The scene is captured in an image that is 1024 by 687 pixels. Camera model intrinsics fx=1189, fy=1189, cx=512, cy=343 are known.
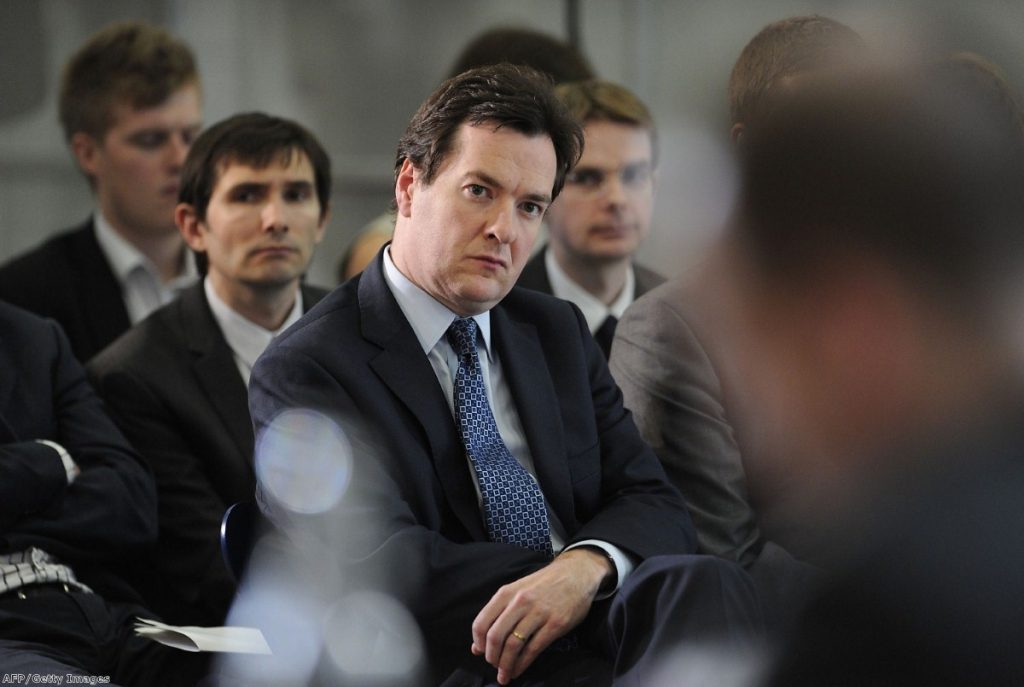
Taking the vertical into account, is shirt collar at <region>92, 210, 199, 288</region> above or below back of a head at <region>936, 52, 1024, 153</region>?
below

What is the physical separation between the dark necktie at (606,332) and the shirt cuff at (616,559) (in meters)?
0.61

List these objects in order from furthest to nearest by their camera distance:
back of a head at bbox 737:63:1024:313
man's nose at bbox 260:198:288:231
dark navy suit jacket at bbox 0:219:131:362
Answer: dark navy suit jacket at bbox 0:219:131:362 < man's nose at bbox 260:198:288:231 < back of a head at bbox 737:63:1024:313

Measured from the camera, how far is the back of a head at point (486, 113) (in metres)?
1.62

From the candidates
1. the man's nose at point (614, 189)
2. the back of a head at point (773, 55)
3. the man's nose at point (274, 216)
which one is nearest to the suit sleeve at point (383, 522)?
the back of a head at point (773, 55)

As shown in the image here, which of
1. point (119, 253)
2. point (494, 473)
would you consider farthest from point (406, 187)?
point (119, 253)

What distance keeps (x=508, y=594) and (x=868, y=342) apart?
863mm

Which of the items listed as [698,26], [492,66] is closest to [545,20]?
[698,26]

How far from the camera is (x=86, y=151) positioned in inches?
120

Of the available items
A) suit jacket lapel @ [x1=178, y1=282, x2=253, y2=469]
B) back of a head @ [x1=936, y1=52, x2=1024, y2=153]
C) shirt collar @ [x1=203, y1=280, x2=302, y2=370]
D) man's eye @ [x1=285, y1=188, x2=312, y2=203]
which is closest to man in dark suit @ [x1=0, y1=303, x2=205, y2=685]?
suit jacket lapel @ [x1=178, y1=282, x2=253, y2=469]

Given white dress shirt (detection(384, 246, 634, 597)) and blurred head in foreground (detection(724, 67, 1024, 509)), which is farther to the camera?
white dress shirt (detection(384, 246, 634, 597))

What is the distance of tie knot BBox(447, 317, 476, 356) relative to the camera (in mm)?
1681

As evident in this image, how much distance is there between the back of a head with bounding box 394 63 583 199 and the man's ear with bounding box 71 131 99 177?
160cm

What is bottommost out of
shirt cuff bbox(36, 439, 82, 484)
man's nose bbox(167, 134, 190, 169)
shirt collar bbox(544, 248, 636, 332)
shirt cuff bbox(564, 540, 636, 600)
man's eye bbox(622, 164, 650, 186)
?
shirt cuff bbox(564, 540, 636, 600)

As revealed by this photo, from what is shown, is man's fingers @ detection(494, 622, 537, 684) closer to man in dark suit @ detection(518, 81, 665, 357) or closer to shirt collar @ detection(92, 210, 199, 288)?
man in dark suit @ detection(518, 81, 665, 357)
